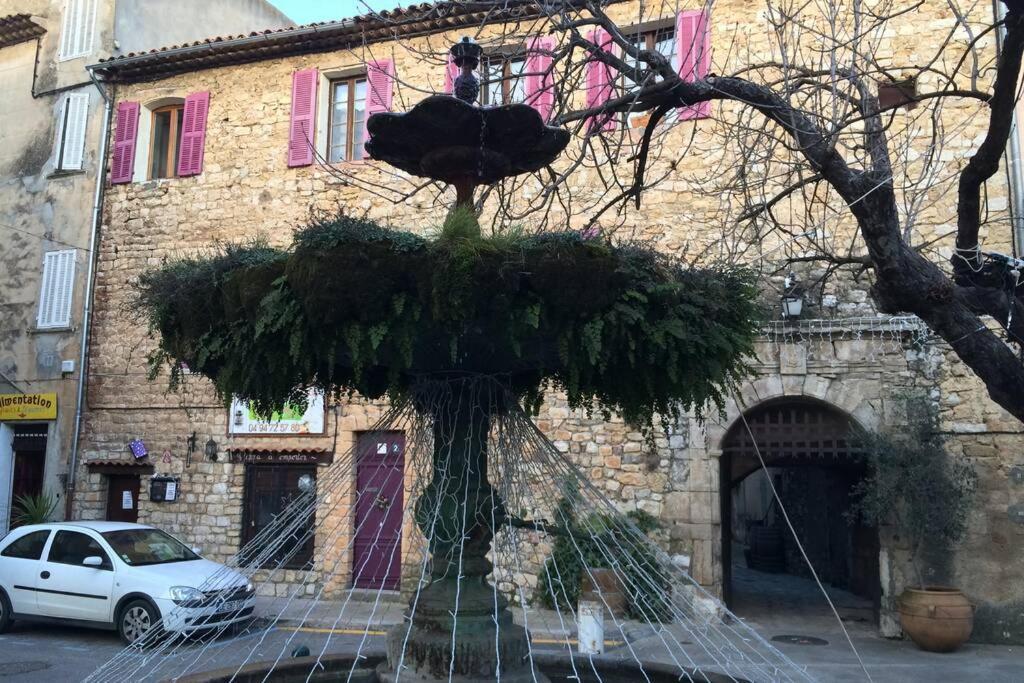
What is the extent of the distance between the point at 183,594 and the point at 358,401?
293cm

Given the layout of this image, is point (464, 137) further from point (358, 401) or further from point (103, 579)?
point (103, 579)

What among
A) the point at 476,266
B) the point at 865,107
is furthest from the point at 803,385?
the point at 476,266

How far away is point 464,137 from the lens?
3.89 metres

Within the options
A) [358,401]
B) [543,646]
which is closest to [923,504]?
[543,646]

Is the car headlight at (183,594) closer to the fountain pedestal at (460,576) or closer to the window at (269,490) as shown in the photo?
the window at (269,490)

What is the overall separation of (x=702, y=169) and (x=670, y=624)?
5979 mm

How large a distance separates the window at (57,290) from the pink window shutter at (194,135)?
8.70ft

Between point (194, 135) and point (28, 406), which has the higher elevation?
point (194, 135)

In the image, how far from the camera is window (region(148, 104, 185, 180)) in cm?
1538

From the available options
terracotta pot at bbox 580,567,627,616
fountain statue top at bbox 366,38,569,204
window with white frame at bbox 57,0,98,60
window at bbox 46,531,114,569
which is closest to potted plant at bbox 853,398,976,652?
terracotta pot at bbox 580,567,627,616

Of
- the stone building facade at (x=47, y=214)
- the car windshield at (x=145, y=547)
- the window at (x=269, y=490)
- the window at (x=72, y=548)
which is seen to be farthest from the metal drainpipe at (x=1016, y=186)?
the stone building facade at (x=47, y=214)

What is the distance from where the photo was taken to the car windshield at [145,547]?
33.6 feet

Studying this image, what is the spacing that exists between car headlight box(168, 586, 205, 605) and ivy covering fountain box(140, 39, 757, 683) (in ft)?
19.5

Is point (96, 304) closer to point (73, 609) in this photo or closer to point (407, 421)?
point (73, 609)
